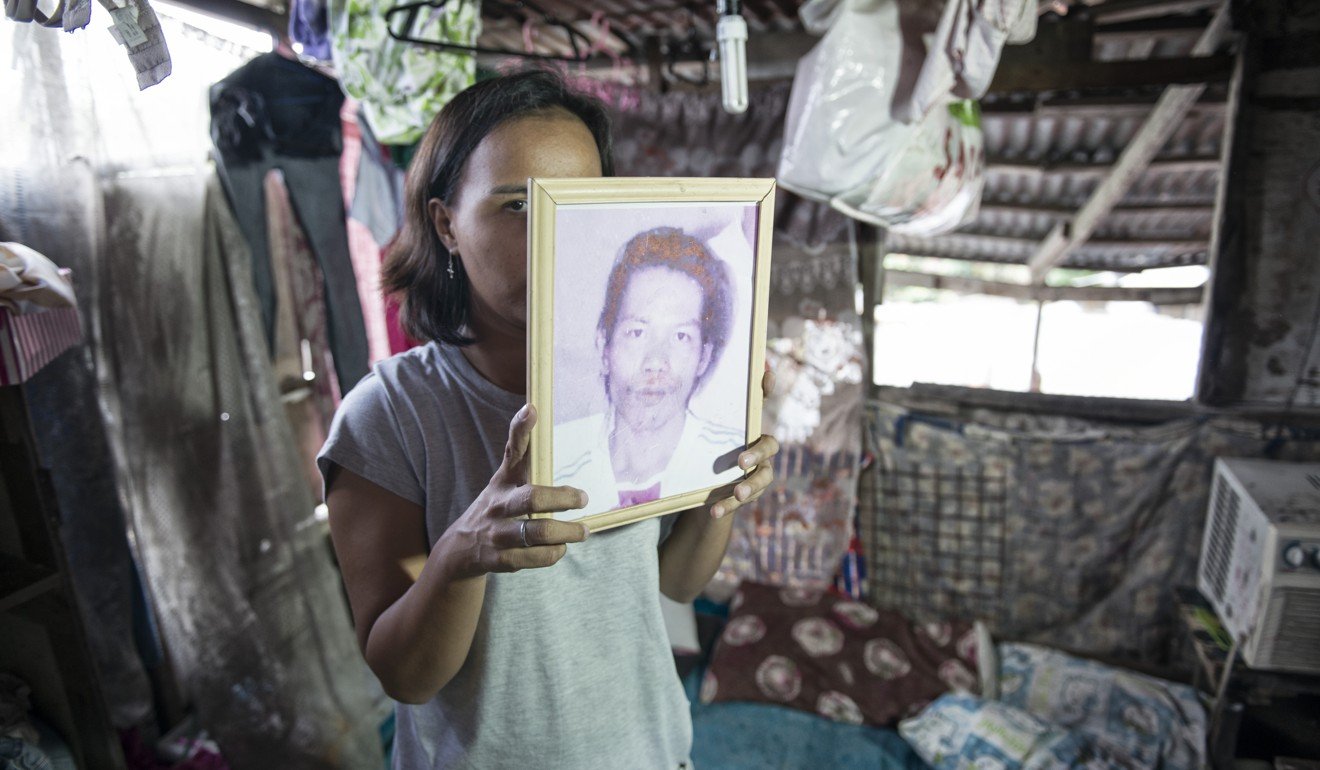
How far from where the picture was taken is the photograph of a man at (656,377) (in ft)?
2.73

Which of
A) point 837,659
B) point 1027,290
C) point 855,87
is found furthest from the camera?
point 1027,290

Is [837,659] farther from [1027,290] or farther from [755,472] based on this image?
[1027,290]

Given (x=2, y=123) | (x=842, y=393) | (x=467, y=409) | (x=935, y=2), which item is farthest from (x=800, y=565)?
(x=2, y=123)

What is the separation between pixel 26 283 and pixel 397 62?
116 cm

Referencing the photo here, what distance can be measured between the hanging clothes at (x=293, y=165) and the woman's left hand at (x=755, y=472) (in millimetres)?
1791

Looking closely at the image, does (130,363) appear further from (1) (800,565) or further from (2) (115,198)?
(1) (800,565)

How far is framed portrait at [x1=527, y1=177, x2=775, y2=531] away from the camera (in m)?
0.77

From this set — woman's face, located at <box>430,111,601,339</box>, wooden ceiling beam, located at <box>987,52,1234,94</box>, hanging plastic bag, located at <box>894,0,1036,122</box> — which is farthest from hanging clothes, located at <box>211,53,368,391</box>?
wooden ceiling beam, located at <box>987,52,1234,94</box>

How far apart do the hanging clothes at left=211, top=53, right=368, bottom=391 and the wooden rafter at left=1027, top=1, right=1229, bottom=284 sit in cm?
283

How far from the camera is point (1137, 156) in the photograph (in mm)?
2941

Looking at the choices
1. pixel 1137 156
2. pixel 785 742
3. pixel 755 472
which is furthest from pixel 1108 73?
pixel 785 742

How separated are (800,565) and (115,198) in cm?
272

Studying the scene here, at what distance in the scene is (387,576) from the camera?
0.90 m

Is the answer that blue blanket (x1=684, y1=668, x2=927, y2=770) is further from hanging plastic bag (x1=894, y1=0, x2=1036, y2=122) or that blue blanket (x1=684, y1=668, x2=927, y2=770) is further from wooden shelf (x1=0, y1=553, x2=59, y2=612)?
hanging plastic bag (x1=894, y1=0, x2=1036, y2=122)
